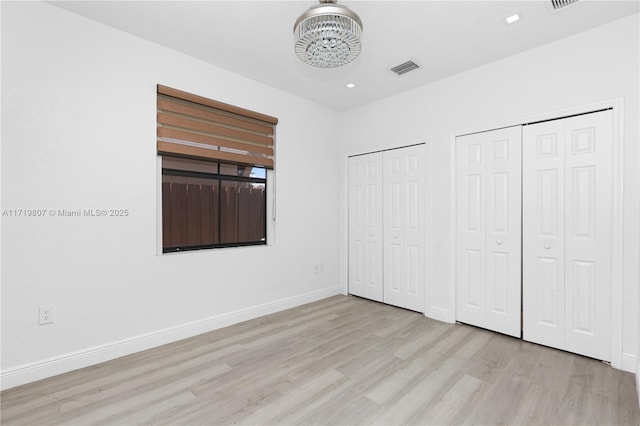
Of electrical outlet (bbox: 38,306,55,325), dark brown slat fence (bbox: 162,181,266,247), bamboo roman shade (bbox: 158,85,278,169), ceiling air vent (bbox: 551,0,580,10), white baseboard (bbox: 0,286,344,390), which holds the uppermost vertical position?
ceiling air vent (bbox: 551,0,580,10)

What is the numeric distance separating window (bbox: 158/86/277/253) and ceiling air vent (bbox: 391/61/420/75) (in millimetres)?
1534

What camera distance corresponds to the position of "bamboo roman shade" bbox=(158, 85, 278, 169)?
2920 millimetres

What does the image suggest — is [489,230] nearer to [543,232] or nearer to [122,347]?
[543,232]

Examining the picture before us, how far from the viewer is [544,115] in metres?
2.81

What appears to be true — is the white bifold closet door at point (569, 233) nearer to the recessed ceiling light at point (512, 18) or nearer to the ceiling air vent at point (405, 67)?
the recessed ceiling light at point (512, 18)

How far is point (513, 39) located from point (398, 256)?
2.59 metres

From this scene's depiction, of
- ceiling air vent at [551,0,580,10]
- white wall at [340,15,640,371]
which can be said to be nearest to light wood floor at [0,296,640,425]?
white wall at [340,15,640,371]

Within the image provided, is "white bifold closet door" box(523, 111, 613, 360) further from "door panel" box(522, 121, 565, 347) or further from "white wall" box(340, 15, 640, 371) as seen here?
"white wall" box(340, 15, 640, 371)

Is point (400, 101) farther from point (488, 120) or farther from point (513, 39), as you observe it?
point (513, 39)

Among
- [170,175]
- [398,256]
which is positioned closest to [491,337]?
[398,256]

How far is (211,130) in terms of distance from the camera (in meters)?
3.22

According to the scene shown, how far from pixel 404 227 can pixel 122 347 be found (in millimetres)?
3255

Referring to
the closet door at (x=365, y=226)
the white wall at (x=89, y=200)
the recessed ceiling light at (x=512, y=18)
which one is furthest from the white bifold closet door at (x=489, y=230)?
the white wall at (x=89, y=200)

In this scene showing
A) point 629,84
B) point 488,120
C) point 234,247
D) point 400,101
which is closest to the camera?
point 629,84
